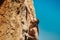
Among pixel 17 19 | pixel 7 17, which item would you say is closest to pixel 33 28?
pixel 17 19

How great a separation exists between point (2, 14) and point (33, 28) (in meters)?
4.07

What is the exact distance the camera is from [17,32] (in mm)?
9398

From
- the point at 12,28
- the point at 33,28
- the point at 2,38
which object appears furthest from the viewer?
the point at 33,28

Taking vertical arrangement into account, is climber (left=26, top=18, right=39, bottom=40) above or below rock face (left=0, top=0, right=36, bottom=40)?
above

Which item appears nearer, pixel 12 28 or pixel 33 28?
pixel 12 28

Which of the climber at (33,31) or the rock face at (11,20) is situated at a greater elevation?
the climber at (33,31)

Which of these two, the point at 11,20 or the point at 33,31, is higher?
the point at 33,31

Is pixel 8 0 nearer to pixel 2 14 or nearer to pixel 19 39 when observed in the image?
pixel 2 14

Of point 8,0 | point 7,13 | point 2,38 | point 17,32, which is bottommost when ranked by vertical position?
point 2,38

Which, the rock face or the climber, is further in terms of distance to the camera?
the climber

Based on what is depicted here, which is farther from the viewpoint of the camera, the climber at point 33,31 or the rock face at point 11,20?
the climber at point 33,31

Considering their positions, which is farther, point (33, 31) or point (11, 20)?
point (33, 31)

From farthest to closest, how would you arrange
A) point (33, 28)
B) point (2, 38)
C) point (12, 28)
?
point (33, 28), point (12, 28), point (2, 38)

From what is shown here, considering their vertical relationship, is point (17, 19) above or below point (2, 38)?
above
